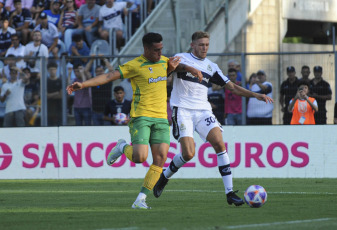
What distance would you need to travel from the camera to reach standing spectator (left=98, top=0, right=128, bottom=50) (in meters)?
22.3

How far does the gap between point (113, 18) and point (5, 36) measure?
127 inches

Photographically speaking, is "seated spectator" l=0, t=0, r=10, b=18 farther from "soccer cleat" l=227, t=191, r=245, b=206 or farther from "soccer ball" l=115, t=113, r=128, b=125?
"soccer cleat" l=227, t=191, r=245, b=206

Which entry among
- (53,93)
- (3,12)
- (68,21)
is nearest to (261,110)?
(53,93)

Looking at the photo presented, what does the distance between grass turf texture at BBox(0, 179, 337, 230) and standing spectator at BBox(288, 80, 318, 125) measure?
2.44 m

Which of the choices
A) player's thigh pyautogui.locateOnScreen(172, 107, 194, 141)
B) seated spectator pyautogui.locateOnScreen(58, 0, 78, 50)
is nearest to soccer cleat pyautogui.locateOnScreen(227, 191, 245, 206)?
player's thigh pyautogui.locateOnScreen(172, 107, 194, 141)

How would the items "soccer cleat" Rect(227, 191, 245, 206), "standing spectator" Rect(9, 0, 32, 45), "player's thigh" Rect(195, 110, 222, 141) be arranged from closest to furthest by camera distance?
"soccer cleat" Rect(227, 191, 245, 206) → "player's thigh" Rect(195, 110, 222, 141) → "standing spectator" Rect(9, 0, 32, 45)

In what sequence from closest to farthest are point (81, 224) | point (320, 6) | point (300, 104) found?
point (81, 224) → point (300, 104) → point (320, 6)

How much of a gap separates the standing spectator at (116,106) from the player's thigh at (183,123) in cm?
685

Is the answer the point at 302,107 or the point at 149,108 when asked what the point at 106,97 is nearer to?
the point at 302,107

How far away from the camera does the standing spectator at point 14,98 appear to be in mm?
18703

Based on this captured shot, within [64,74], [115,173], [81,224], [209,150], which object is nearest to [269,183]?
[209,150]

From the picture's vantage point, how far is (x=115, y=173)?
729 inches

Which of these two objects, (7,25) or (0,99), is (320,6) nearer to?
(7,25)

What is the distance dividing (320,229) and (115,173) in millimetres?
11212
